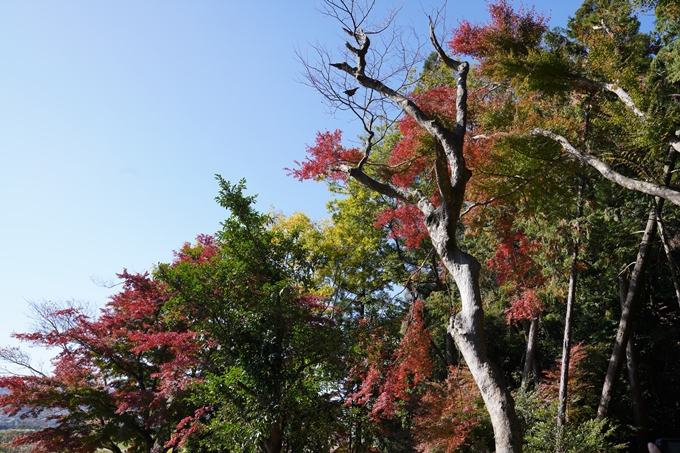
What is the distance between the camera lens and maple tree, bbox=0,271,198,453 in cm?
1016

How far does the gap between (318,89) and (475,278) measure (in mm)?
3998

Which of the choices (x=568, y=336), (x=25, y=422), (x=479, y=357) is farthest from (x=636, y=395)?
Answer: (x=25, y=422)

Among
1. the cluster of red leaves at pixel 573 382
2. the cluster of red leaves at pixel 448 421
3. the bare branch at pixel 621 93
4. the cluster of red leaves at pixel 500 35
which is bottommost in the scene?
the cluster of red leaves at pixel 448 421

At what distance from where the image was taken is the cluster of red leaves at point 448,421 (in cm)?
1039

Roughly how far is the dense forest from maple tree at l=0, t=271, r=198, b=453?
0.05 meters

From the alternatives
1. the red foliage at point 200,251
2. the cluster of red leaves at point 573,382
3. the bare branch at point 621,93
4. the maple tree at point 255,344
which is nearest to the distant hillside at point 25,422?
the red foliage at point 200,251

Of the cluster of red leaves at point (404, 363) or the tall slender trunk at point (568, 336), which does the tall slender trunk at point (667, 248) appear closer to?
the tall slender trunk at point (568, 336)

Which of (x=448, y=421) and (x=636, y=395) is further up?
(x=636, y=395)

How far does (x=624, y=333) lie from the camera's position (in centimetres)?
1019

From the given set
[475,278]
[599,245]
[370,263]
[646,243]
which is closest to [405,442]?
[370,263]

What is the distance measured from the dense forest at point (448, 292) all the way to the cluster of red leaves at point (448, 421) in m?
0.05

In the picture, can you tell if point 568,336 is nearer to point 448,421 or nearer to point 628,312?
point 628,312

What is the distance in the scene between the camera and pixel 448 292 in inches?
336

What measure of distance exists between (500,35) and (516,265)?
16.8 ft
